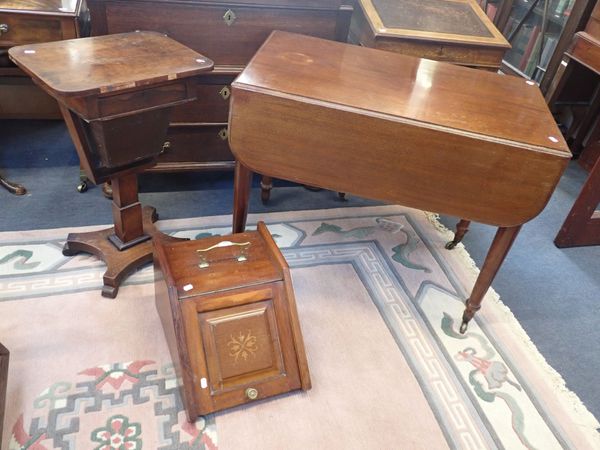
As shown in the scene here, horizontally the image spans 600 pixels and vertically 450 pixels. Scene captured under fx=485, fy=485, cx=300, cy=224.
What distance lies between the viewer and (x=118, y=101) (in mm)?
1337

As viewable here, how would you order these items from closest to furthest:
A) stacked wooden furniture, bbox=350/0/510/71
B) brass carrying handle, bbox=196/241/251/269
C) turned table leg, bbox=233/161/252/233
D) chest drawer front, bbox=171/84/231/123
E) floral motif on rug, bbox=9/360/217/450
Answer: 1. floral motif on rug, bbox=9/360/217/450
2. brass carrying handle, bbox=196/241/251/269
3. turned table leg, bbox=233/161/252/233
4. stacked wooden furniture, bbox=350/0/510/71
5. chest drawer front, bbox=171/84/231/123

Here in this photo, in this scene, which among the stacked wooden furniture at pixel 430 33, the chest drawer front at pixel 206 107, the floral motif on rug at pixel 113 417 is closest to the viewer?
the floral motif on rug at pixel 113 417

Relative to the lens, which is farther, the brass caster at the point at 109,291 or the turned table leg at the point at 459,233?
the turned table leg at the point at 459,233

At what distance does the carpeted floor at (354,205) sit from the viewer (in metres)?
1.73

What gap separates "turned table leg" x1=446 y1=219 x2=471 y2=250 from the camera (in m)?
1.98

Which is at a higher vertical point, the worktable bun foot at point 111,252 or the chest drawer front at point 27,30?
the chest drawer front at point 27,30

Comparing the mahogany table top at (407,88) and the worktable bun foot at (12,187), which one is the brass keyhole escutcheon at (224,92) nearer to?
the mahogany table top at (407,88)

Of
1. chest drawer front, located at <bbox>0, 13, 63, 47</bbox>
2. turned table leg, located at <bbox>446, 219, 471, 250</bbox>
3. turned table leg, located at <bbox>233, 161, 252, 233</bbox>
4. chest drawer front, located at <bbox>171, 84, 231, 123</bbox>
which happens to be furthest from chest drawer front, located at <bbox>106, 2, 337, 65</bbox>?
turned table leg, located at <bbox>446, 219, 471, 250</bbox>

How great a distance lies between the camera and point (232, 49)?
1.83 metres

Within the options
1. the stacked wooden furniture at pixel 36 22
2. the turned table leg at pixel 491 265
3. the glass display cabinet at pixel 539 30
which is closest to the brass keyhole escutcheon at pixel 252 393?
the turned table leg at pixel 491 265

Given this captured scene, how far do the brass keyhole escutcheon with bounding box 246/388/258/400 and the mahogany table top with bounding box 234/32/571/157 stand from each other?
0.80 metres

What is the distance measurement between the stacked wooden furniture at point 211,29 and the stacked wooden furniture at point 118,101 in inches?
5.4

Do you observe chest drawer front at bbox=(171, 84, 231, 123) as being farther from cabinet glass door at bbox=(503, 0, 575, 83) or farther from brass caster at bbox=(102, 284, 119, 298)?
cabinet glass door at bbox=(503, 0, 575, 83)

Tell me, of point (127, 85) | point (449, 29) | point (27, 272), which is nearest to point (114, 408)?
point (27, 272)
